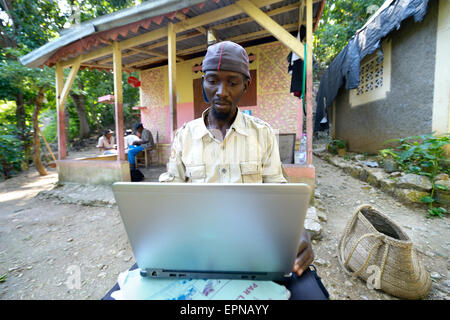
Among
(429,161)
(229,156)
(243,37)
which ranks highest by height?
(243,37)

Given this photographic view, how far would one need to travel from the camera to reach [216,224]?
2.22ft

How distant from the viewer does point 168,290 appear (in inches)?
32.9

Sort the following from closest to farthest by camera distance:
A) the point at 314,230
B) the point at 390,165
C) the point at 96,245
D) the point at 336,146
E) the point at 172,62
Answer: the point at 314,230 → the point at 96,245 → the point at 172,62 → the point at 390,165 → the point at 336,146

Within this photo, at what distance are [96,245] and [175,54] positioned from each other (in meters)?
3.58

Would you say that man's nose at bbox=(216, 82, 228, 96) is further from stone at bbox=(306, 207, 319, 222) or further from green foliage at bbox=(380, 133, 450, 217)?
green foliage at bbox=(380, 133, 450, 217)

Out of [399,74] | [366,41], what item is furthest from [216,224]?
[366,41]

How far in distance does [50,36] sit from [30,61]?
441 centimetres

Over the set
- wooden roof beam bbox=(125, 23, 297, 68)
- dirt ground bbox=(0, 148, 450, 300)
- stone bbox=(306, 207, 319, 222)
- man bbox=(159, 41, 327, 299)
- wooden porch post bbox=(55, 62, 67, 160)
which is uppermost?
wooden roof beam bbox=(125, 23, 297, 68)

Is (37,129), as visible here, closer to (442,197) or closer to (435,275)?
(435,275)

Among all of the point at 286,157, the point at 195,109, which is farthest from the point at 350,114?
the point at 195,109

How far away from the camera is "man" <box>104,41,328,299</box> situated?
1.28 m

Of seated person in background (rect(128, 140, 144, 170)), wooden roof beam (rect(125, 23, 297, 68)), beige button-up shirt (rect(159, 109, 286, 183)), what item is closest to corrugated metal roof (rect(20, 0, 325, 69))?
wooden roof beam (rect(125, 23, 297, 68))

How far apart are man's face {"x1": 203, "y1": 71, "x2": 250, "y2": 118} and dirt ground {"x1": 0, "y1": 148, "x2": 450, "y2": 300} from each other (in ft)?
6.11
